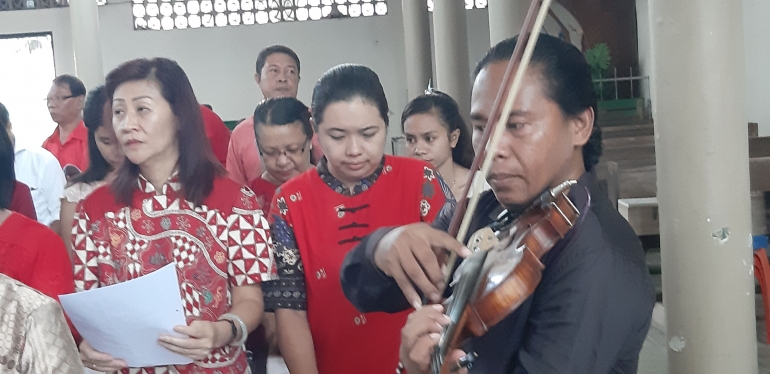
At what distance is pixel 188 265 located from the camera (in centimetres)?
198

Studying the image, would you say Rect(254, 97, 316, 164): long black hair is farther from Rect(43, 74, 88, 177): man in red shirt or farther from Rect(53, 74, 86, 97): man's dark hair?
Rect(53, 74, 86, 97): man's dark hair

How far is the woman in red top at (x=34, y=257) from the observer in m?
1.94

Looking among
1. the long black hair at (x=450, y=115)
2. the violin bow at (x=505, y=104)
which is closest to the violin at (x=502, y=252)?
the violin bow at (x=505, y=104)

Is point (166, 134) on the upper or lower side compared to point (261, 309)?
upper

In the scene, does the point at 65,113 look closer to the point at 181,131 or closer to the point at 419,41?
the point at 181,131

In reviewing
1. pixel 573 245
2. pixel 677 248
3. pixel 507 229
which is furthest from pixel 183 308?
pixel 677 248

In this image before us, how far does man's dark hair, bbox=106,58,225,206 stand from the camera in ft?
6.73

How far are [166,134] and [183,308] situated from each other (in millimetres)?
468

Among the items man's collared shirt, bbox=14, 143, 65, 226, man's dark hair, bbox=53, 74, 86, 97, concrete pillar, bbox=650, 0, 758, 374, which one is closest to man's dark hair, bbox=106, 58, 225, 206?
concrete pillar, bbox=650, 0, 758, 374

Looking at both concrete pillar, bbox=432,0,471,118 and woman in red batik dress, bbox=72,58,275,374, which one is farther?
concrete pillar, bbox=432,0,471,118

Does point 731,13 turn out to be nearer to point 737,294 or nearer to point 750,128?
point 737,294

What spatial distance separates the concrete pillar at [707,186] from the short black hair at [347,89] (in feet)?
3.27

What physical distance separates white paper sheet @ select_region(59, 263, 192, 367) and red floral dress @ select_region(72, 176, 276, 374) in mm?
92

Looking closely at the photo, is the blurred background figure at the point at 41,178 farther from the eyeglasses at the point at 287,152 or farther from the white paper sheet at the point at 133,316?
the white paper sheet at the point at 133,316
